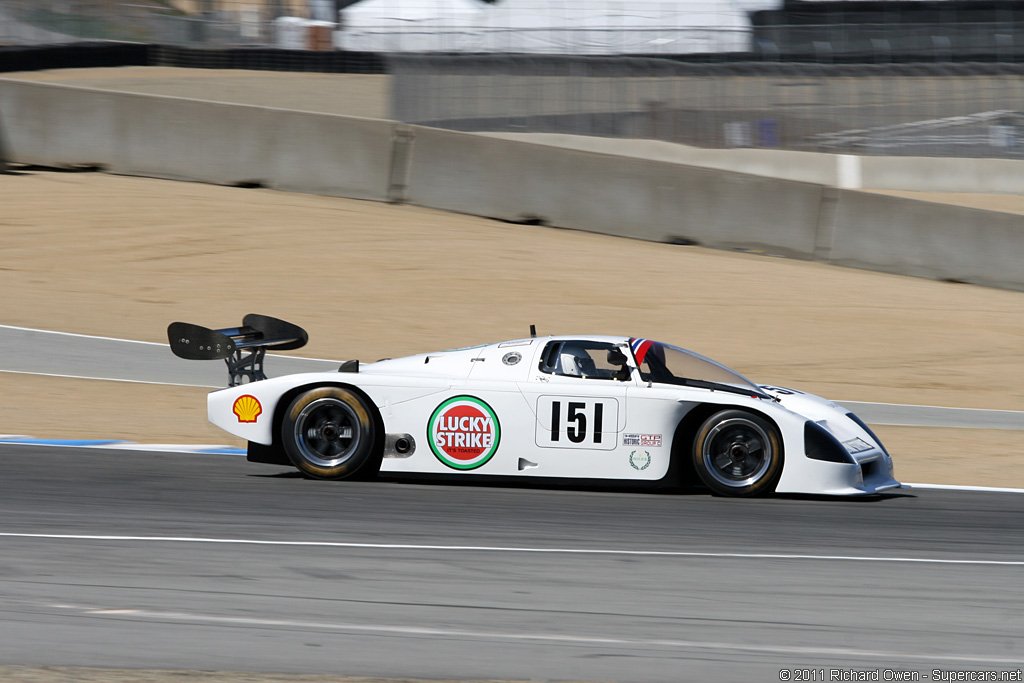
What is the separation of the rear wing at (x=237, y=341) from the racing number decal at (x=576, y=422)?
84.4 inches

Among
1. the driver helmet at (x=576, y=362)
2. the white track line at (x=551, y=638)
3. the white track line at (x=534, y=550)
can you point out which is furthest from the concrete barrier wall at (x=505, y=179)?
the white track line at (x=551, y=638)

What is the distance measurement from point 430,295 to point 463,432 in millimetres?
7146

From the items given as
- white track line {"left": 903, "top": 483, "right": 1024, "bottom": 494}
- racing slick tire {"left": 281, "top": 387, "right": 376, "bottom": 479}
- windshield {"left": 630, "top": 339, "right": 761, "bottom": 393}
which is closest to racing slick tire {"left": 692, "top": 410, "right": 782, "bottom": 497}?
windshield {"left": 630, "top": 339, "right": 761, "bottom": 393}

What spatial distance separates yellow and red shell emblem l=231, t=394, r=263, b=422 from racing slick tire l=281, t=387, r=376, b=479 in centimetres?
21

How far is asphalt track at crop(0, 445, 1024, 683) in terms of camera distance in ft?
16.8

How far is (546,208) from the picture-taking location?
1834cm

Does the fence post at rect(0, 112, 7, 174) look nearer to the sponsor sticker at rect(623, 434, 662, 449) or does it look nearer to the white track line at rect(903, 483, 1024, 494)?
the sponsor sticker at rect(623, 434, 662, 449)

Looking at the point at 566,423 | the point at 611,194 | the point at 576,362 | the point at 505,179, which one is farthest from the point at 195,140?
the point at 566,423

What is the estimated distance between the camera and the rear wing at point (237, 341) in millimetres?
8930

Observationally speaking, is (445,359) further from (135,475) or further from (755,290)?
(755,290)

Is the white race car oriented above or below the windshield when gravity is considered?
below

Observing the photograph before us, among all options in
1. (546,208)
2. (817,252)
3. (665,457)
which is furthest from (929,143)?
(665,457)

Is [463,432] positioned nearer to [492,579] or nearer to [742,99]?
[492,579]

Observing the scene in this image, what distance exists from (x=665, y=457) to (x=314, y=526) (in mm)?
2452
